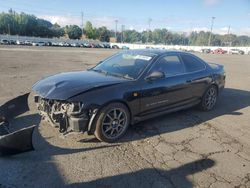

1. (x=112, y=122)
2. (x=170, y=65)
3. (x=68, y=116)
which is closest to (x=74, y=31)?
(x=170, y=65)

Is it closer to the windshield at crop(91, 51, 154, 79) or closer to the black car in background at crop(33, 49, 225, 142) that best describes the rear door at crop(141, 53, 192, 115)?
the black car in background at crop(33, 49, 225, 142)

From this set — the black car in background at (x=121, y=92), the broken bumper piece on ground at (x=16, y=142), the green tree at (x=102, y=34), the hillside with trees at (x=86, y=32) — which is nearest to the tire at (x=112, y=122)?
the black car in background at (x=121, y=92)

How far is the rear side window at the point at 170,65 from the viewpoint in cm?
548

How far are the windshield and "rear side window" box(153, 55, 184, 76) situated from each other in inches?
8.8

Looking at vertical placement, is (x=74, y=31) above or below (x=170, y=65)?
below

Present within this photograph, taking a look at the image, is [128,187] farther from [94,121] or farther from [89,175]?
[94,121]

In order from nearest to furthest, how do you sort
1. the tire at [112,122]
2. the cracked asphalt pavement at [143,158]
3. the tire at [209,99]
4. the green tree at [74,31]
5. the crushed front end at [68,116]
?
the cracked asphalt pavement at [143,158] → the crushed front end at [68,116] → the tire at [112,122] → the tire at [209,99] → the green tree at [74,31]

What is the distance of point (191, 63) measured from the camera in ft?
21.1

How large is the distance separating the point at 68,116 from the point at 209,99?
4115 mm

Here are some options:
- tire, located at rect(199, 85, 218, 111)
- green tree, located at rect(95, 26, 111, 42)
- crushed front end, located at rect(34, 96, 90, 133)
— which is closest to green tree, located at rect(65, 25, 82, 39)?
green tree, located at rect(95, 26, 111, 42)

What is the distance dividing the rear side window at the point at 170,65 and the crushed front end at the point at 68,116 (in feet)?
6.09

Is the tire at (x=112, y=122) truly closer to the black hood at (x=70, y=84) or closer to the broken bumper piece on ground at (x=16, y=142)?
the black hood at (x=70, y=84)

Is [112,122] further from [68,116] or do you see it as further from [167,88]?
[167,88]

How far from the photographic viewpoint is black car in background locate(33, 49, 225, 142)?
4281 mm
